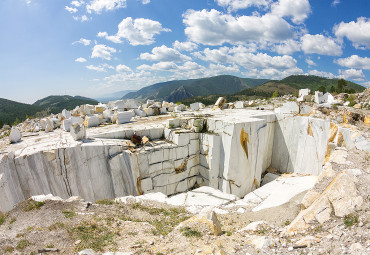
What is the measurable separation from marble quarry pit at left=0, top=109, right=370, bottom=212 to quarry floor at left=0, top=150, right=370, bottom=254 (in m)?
1.97

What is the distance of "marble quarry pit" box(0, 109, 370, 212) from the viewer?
271 inches

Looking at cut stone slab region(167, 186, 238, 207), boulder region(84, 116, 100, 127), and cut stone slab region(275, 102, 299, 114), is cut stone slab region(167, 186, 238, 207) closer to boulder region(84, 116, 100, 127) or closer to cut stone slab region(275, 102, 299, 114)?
boulder region(84, 116, 100, 127)

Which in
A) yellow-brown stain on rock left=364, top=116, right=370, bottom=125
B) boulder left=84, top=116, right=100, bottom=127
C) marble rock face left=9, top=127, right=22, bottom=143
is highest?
boulder left=84, top=116, right=100, bottom=127

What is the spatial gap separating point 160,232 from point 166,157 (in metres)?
4.44

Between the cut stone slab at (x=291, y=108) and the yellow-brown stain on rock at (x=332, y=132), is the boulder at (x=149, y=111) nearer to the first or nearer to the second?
the cut stone slab at (x=291, y=108)

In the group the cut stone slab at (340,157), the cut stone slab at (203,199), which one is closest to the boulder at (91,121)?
the cut stone slab at (203,199)

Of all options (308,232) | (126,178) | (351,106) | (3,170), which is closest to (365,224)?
(308,232)

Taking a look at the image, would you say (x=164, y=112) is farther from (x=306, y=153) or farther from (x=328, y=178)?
(x=328, y=178)

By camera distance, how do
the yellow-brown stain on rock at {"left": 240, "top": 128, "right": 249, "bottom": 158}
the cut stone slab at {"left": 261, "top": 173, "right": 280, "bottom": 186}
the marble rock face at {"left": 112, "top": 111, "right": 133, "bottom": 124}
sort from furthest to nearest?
1. the cut stone slab at {"left": 261, "top": 173, "right": 280, "bottom": 186}
2. the marble rock face at {"left": 112, "top": 111, "right": 133, "bottom": 124}
3. the yellow-brown stain on rock at {"left": 240, "top": 128, "right": 249, "bottom": 158}

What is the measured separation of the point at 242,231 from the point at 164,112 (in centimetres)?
1031

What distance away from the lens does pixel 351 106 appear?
1171 centimetres

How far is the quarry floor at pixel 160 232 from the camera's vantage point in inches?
124

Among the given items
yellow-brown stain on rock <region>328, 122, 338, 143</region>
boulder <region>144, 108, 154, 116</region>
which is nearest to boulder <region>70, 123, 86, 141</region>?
boulder <region>144, 108, 154, 116</region>

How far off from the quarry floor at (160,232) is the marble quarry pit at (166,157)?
1971mm
